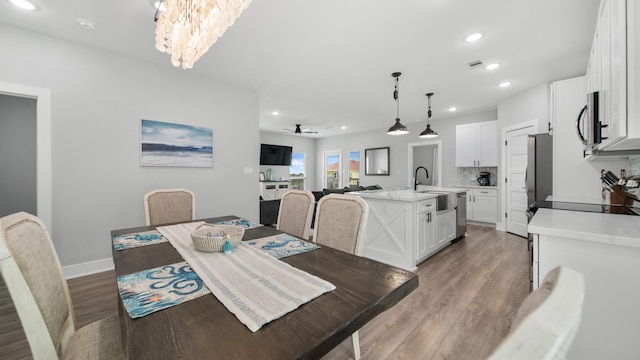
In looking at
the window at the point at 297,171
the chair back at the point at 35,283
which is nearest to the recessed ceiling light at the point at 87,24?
the chair back at the point at 35,283

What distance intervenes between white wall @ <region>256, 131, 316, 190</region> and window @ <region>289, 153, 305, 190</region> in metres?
0.16

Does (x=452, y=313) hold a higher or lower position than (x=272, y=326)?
lower

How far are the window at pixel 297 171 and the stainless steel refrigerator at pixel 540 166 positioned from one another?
261 inches

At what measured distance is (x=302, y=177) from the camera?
905 cm

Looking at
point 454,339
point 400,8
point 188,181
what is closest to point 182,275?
point 454,339

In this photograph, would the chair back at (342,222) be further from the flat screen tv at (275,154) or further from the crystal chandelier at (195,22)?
the flat screen tv at (275,154)

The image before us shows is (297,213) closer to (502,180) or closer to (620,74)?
(620,74)

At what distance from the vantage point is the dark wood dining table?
0.59 meters

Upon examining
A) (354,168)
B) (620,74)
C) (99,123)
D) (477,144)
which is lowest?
(354,168)

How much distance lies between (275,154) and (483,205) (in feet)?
18.4

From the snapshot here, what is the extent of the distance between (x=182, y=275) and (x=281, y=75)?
3169mm

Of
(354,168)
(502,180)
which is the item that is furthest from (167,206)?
(354,168)

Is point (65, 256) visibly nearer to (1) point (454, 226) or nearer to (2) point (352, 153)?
(1) point (454, 226)

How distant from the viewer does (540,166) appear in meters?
3.25
